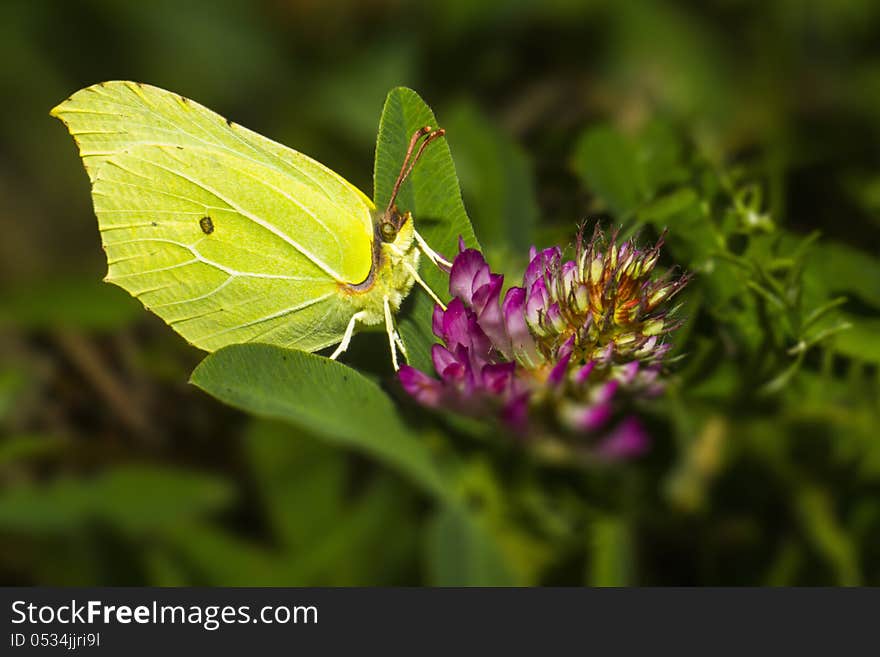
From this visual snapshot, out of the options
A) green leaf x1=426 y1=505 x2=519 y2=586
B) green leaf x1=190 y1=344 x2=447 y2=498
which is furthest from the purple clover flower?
green leaf x1=426 y1=505 x2=519 y2=586

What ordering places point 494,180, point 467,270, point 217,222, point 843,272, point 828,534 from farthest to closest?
point 494,180 < point 828,534 < point 217,222 < point 843,272 < point 467,270

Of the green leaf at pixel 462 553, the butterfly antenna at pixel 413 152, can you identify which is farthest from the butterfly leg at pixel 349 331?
the green leaf at pixel 462 553

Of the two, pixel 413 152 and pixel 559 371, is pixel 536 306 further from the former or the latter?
pixel 413 152

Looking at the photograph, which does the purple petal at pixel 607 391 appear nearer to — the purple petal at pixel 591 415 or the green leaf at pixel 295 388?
the purple petal at pixel 591 415

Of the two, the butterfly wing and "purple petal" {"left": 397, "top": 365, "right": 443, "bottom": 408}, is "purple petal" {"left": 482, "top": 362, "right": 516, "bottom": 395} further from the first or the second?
the butterfly wing

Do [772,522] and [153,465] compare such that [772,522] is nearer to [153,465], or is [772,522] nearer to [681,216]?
[681,216]

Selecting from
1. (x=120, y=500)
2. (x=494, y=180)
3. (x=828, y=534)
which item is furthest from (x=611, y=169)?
(x=120, y=500)
